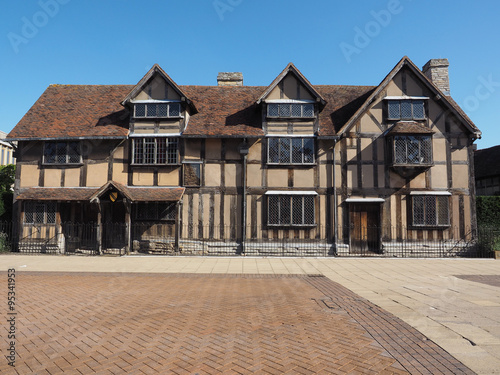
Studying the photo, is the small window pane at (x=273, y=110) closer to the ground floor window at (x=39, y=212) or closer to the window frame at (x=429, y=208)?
the window frame at (x=429, y=208)

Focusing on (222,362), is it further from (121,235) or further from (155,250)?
(121,235)

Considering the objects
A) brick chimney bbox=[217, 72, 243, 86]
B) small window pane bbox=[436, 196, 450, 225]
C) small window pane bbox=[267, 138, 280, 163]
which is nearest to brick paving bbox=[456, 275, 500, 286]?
small window pane bbox=[436, 196, 450, 225]

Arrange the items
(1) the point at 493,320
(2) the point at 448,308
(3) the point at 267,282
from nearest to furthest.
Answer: (1) the point at 493,320 → (2) the point at 448,308 → (3) the point at 267,282

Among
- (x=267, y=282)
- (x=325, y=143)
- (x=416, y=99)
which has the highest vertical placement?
(x=416, y=99)

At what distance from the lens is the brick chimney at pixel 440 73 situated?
1930 centimetres

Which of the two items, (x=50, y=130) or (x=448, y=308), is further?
(x=50, y=130)

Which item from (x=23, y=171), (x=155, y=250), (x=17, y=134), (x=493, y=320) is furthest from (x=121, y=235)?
(x=493, y=320)

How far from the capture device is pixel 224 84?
21.0 metres

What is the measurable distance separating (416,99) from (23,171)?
20.8m

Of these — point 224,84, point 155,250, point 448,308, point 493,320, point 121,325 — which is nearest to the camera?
point 121,325

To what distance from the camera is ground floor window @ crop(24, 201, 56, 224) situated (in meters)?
16.6

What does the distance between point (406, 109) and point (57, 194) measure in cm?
1826

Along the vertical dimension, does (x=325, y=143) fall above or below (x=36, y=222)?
above

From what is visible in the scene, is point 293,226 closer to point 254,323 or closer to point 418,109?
point 418,109
